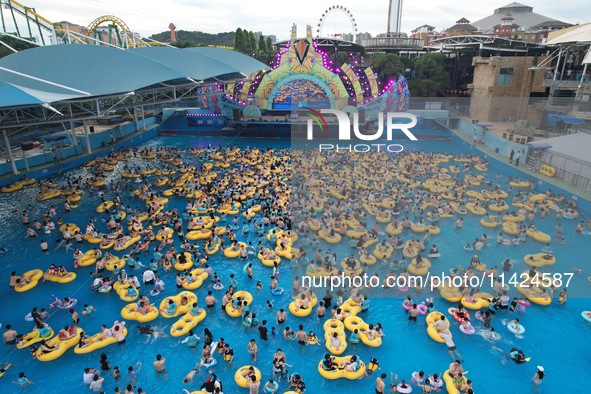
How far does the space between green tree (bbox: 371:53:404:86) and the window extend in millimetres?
13283

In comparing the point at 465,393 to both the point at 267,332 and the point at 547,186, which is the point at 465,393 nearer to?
the point at 267,332

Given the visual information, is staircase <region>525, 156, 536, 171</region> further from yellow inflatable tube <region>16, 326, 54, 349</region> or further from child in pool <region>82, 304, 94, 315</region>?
yellow inflatable tube <region>16, 326, 54, 349</region>

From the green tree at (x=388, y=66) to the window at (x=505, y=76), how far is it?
13.3 meters

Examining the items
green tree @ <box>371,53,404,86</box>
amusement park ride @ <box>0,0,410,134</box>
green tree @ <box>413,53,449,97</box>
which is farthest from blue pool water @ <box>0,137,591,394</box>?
green tree @ <box>371,53,404,86</box>

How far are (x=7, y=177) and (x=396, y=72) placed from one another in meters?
42.1

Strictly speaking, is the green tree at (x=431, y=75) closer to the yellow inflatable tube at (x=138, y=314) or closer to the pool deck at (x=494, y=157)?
the pool deck at (x=494, y=157)

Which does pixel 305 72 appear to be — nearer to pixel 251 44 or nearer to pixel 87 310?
pixel 87 310

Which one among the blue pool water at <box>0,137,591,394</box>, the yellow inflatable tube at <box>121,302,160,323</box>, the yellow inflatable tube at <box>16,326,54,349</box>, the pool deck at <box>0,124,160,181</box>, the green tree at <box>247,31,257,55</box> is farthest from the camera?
the green tree at <box>247,31,257,55</box>

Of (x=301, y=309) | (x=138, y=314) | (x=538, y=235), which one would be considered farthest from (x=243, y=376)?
(x=538, y=235)

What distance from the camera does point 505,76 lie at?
126 feet

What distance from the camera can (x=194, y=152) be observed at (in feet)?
105

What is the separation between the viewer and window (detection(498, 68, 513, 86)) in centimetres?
3822

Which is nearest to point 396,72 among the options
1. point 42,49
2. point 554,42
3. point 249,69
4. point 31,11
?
point 554,42

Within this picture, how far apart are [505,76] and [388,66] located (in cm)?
1477
